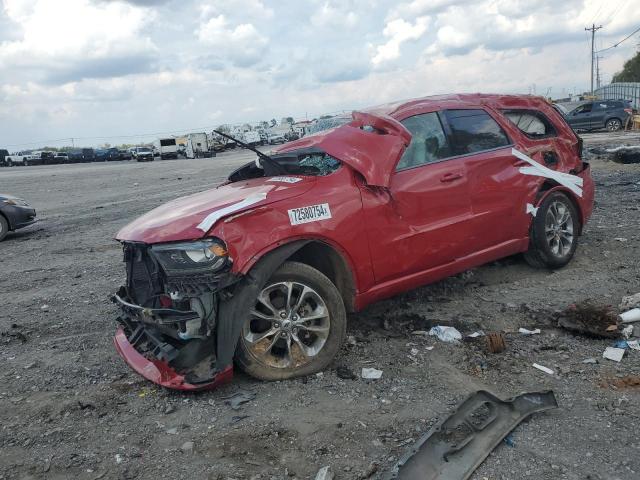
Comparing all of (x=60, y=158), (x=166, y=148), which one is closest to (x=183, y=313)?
(x=166, y=148)

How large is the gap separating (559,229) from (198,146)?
46320mm

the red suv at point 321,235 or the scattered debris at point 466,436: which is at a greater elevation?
the red suv at point 321,235

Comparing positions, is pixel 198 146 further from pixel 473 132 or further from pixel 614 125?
pixel 473 132

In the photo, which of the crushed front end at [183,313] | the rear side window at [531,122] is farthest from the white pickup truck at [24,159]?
the crushed front end at [183,313]

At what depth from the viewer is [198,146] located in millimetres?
49125

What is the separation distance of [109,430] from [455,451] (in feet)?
6.69

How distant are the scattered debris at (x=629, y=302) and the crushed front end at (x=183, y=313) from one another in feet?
10.7

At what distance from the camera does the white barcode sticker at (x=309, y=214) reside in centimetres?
364

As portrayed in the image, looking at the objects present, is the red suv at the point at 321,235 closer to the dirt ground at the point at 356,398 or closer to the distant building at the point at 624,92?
the dirt ground at the point at 356,398

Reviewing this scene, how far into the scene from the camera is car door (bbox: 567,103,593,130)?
28.8m

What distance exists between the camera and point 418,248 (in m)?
4.27

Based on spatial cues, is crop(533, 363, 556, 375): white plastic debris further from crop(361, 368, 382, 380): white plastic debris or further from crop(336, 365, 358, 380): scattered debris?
crop(336, 365, 358, 380): scattered debris

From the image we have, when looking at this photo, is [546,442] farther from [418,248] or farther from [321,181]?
[321,181]

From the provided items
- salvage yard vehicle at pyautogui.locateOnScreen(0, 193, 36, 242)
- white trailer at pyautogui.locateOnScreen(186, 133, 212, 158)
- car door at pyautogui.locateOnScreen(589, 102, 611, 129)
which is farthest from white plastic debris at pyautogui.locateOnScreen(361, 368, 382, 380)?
white trailer at pyautogui.locateOnScreen(186, 133, 212, 158)
